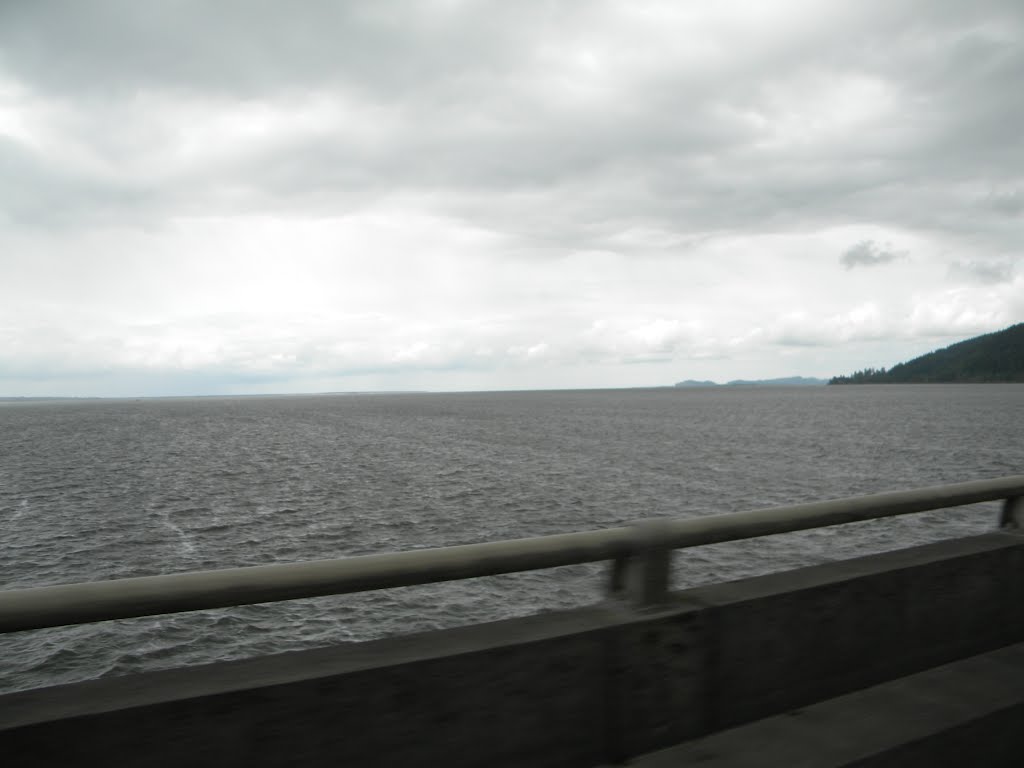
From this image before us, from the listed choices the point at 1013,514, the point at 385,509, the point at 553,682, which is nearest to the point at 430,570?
the point at 553,682

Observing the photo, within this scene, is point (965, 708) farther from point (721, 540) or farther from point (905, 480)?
point (905, 480)

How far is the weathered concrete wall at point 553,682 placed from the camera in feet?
7.56

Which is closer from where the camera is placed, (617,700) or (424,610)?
(617,700)

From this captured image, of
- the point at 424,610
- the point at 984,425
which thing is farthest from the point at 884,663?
the point at 984,425

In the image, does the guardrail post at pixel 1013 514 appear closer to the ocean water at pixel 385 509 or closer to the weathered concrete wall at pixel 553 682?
the weathered concrete wall at pixel 553 682

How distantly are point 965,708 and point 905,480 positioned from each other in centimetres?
4101

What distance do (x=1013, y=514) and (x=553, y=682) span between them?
3.30 metres

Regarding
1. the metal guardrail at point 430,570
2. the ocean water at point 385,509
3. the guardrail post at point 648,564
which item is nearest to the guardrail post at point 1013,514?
the metal guardrail at point 430,570

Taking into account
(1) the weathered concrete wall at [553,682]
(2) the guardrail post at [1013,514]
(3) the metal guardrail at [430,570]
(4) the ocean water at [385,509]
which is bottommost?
(4) the ocean water at [385,509]

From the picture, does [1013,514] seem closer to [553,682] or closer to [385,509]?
[553,682]

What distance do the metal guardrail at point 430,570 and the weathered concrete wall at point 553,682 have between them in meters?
0.25

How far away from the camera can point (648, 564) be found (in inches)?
124

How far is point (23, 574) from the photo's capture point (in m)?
21.5

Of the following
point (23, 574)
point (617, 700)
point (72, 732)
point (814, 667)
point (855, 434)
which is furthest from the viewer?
point (855, 434)
